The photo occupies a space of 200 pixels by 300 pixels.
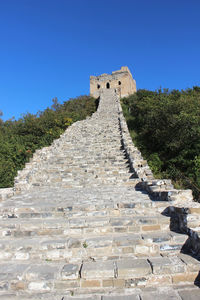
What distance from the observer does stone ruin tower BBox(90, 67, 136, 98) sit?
31688 millimetres

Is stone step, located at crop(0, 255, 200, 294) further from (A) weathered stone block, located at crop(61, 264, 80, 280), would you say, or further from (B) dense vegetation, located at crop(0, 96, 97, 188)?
(B) dense vegetation, located at crop(0, 96, 97, 188)

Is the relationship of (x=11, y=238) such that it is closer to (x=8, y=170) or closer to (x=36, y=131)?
(x=8, y=170)

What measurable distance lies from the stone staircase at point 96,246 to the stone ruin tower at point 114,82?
27.7 meters

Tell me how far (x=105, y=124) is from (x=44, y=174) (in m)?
8.55

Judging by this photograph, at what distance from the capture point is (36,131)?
47.1 feet

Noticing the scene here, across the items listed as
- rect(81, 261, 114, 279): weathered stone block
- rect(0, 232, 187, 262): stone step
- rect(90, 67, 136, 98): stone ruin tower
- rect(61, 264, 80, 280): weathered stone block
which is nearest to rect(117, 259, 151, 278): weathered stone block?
rect(81, 261, 114, 279): weathered stone block

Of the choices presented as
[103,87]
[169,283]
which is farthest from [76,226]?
[103,87]

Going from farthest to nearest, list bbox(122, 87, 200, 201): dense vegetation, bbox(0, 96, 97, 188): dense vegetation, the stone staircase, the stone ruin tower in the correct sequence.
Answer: the stone ruin tower → bbox(0, 96, 97, 188): dense vegetation → bbox(122, 87, 200, 201): dense vegetation → the stone staircase

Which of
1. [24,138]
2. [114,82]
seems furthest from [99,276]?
[114,82]

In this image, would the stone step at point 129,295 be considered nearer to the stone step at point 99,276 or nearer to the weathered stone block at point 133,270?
the stone step at point 99,276

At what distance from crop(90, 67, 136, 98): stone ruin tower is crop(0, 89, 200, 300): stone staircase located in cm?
2768

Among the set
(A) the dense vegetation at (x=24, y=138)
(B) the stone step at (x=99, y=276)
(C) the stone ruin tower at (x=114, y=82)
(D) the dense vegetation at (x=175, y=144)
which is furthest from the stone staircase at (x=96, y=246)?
(C) the stone ruin tower at (x=114, y=82)

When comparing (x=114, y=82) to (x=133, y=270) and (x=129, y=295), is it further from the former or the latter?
(x=129, y=295)

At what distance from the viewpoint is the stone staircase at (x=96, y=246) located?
255cm
